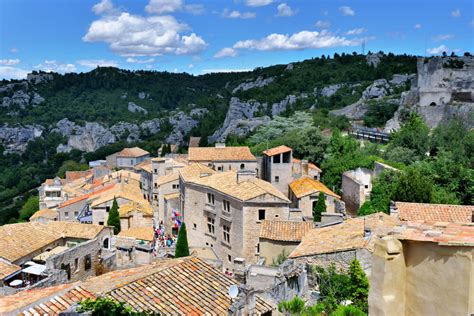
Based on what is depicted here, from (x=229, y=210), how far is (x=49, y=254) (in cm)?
1125

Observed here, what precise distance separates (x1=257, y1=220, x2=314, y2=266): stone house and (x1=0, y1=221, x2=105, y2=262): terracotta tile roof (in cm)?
1050

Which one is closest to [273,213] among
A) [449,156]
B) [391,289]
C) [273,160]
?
[273,160]

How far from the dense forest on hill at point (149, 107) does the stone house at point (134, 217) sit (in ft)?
53.7

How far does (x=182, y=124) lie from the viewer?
4938 inches

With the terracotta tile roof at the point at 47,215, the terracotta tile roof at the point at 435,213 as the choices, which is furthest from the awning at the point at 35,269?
the terracotta tile roof at the point at 47,215

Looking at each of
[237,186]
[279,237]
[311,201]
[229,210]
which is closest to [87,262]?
[279,237]

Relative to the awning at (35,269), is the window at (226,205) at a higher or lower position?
higher

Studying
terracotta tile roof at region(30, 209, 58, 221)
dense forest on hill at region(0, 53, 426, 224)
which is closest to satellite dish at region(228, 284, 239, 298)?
dense forest on hill at region(0, 53, 426, 224)

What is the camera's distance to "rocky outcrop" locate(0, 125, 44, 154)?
5306 inches

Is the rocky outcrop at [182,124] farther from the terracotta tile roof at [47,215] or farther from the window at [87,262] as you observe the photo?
the window at [87,262]

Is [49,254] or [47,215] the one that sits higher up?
[49,254]

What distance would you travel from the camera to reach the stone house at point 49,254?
63.1 feet

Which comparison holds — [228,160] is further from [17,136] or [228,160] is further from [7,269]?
[17,136]

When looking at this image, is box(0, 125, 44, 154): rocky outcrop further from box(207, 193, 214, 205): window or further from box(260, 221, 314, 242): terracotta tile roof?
box(260, 221, 314, 242): terracotta tile roof
